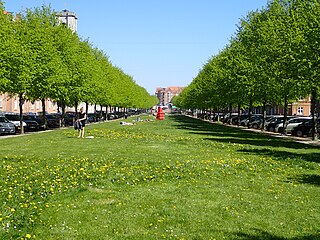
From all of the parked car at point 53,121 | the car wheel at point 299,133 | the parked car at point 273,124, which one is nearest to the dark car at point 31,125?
the parked car at point 53,121

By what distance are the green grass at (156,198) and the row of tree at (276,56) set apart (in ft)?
39.4

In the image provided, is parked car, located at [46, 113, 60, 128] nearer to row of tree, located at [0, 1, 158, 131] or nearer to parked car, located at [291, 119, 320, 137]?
row of tree, located at [0, 1, 158, 131]

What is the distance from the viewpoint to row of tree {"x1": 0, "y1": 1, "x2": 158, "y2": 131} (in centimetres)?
3009

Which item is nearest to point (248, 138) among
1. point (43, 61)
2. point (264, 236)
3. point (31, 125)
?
point (43, 61)

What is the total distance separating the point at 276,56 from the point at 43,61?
1822 centimetres

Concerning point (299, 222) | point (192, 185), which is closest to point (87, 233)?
point (299, 222)

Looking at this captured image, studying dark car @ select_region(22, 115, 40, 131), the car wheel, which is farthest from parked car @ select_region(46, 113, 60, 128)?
the car wheel

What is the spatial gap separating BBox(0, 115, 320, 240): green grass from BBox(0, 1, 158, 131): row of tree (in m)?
15.5

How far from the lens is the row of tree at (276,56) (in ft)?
86.7

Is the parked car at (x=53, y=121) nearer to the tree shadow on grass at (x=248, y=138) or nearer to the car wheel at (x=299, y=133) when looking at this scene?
the tree shadow on grass at (x=248, y=138)

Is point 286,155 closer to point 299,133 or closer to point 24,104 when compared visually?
point 299,133

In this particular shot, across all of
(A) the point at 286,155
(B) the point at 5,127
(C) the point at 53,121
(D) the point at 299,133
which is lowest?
(D) the point at 299,133

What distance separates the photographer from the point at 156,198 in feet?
32.0

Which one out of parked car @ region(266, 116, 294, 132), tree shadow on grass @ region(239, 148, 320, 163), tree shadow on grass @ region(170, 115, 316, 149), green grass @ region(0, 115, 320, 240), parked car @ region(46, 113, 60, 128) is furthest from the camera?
parked car @ region(46, 113, 60, 128)
